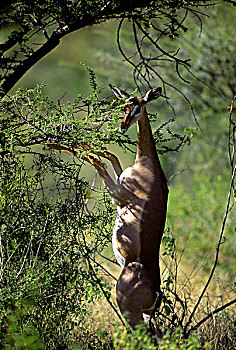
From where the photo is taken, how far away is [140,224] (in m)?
2.42

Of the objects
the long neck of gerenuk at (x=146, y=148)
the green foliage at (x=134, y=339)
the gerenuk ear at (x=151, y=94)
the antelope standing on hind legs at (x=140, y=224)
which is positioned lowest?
the green foliage at (x=134, y=339)

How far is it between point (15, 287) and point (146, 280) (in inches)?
24.4

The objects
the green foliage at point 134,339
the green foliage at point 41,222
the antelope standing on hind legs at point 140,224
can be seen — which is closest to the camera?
the green foliage at point 134,339

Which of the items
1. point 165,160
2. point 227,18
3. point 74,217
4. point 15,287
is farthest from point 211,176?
point 15,287

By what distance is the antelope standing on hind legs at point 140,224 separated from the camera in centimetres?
242

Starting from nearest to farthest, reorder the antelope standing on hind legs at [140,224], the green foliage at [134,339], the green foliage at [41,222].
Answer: the green foliage at [134,339], the green foliage at [41,222], the antelope standing on hind legs at [140,224]

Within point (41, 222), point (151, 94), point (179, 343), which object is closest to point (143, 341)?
point (179, 343)

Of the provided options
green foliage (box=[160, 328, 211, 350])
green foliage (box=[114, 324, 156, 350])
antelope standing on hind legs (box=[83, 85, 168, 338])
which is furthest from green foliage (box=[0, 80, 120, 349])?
green foliage (box=[160, 328, 211, 350])

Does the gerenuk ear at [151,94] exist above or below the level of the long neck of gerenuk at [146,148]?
above

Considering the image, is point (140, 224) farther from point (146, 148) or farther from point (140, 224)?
point (146, 148)

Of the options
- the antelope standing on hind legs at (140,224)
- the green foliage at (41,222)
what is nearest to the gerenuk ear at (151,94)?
the antelope standing on hind legs at (140,224)

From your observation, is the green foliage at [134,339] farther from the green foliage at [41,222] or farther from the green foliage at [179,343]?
the green foliage at [41,222]

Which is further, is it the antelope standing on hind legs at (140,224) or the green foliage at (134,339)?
the antelope standing on hind legs at (140,224)

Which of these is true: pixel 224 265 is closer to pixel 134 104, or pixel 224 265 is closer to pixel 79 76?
pixel 134 104
